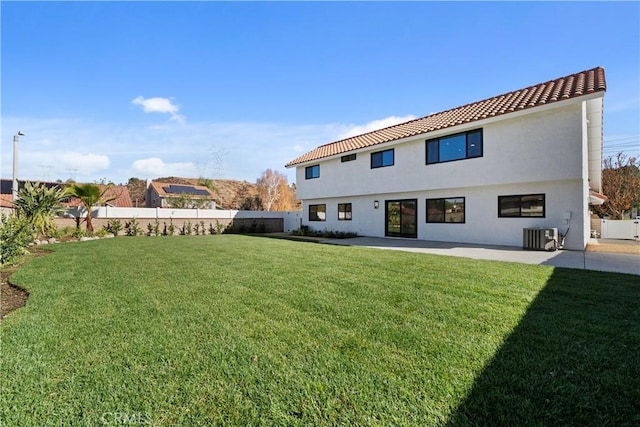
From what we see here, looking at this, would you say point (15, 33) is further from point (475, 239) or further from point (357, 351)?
point (475, 239)

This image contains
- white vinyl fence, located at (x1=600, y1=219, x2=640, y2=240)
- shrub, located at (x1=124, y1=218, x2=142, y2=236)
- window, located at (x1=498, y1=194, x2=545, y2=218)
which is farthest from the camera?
shrub, located at (x1=124, y1=218, x2=142, y2=236)

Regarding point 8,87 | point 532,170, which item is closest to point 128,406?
point 8,87

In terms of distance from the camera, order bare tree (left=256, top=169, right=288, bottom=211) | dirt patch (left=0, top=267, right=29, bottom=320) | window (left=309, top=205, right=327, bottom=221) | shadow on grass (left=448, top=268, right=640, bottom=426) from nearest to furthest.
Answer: shadow on grass (left=448, top=268, right=640, bottom=426), dirt patch (left=0, top=267, right=29, bottom=320), window (left=309, top=205, right=327, bottom=221), bare tree (left=256, top=169, right=288, bottom=211)

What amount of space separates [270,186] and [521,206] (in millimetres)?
33009

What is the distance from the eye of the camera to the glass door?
50.5 feet

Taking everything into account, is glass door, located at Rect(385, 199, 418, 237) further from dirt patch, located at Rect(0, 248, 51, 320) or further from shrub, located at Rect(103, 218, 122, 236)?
shrub, located at Rect(103, 218, 122, 236)

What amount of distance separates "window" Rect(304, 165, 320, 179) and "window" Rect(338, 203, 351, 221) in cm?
275

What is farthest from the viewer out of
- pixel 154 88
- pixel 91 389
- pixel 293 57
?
pixel 154 88

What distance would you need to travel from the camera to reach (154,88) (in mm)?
15133

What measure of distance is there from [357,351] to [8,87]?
12475 millimetres

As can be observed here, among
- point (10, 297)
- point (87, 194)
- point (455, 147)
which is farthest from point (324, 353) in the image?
point (87, 194)

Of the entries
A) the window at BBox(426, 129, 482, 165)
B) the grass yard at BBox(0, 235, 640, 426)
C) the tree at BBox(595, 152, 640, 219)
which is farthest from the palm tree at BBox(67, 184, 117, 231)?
the tree at BBox(595, 152, 640, 219)

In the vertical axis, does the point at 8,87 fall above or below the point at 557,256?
above

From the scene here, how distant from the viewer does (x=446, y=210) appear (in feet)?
46.5
